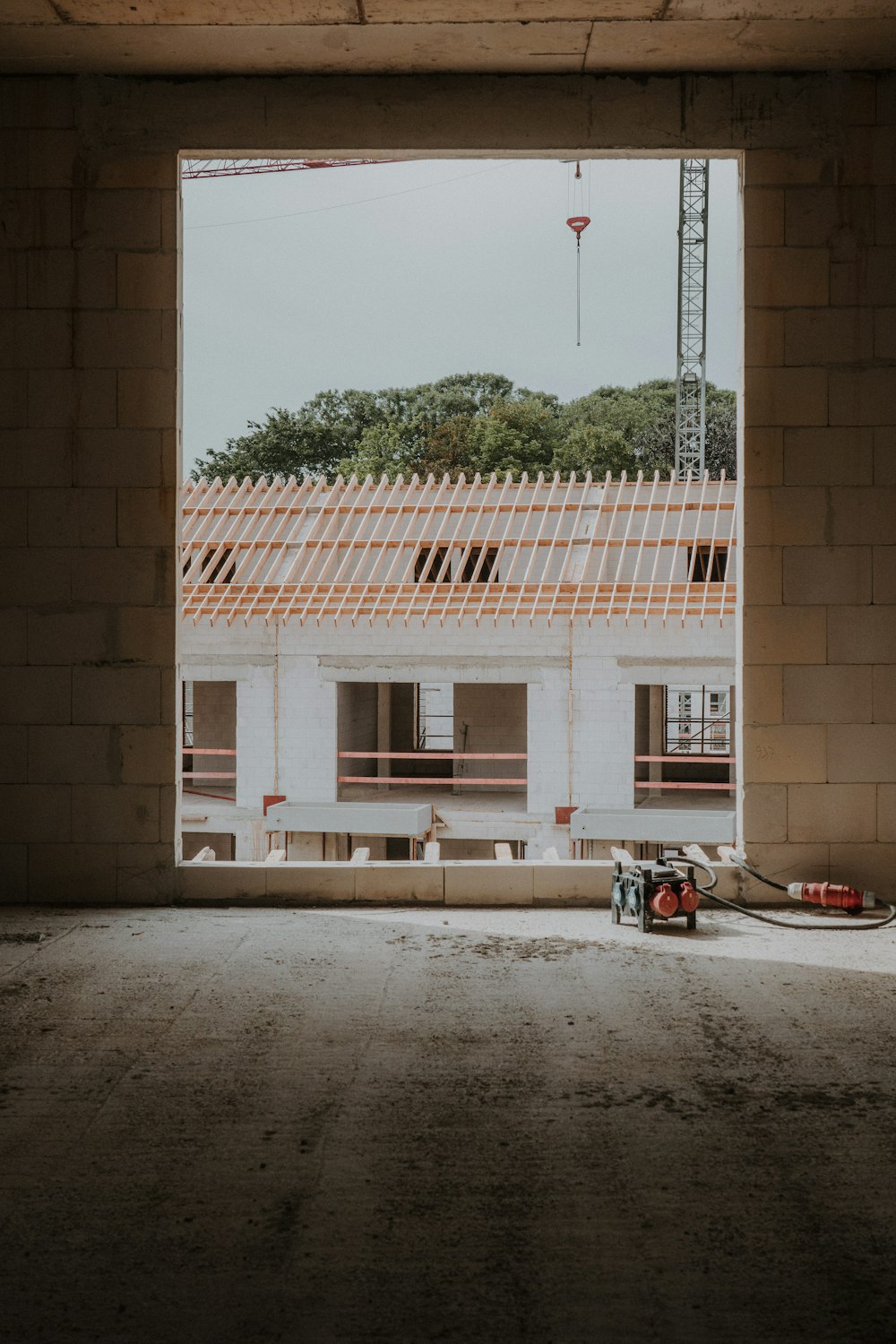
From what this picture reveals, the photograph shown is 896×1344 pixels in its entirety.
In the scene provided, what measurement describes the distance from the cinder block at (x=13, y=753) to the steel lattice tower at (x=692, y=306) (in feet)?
115

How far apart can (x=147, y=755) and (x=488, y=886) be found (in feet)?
6.35

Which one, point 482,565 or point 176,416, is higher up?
point 482,565

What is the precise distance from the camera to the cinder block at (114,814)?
5.62 metres

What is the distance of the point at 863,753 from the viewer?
555cm

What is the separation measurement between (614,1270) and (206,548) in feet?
48.2

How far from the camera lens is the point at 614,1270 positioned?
2295 mm

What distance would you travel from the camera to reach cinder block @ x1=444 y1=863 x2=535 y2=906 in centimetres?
573

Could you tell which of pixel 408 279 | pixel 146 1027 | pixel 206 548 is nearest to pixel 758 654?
pixel 146 1027

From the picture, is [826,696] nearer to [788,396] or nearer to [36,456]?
[788,396]

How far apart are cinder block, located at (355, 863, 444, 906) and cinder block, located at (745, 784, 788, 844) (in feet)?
5.42

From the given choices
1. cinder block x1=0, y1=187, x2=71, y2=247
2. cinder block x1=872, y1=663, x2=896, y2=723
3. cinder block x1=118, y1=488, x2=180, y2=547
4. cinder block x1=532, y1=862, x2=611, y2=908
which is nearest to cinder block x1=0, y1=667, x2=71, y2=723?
cinder block x1=118, y1=488, x2=180, y2=547

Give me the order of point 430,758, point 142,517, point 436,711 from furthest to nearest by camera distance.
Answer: point 436,711
point 430,758
point 142,517

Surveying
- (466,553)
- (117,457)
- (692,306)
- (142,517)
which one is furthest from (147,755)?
(692,306)

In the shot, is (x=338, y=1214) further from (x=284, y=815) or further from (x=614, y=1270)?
(x=284, y=815)
